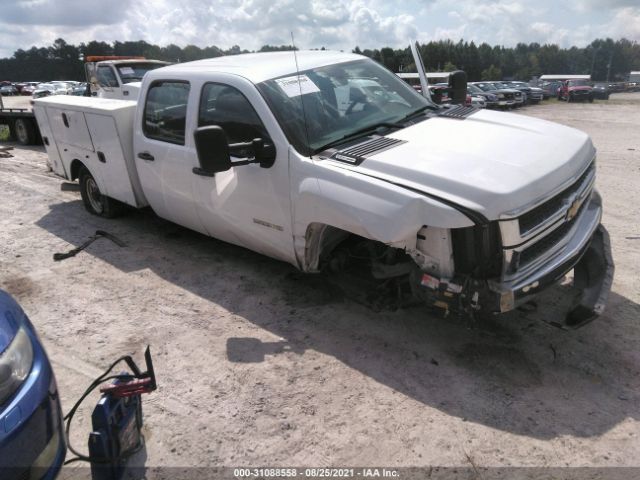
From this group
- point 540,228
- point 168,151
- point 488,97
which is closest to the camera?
point 540,228

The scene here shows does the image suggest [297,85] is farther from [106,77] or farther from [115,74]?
[106,77]

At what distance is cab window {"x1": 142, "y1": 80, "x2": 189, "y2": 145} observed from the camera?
15.2ft

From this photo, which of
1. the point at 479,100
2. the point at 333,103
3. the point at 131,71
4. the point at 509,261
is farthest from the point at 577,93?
the point at 509,261

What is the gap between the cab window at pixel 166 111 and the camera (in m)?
4.64

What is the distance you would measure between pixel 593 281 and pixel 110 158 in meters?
4.88

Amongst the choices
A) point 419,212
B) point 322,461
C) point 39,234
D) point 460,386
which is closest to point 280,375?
point 322,461

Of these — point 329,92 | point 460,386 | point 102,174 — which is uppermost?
point 329,92

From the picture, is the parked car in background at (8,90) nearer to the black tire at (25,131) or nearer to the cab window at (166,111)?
the black tire at (25,131)

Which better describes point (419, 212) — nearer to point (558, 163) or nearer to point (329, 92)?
point (558, 163)

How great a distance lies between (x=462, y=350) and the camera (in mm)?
3594

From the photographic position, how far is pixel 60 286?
4820mm

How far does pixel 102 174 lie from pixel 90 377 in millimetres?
3200

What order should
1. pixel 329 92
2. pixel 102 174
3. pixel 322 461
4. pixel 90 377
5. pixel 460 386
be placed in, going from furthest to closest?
pixel 102 174, pixel 329 92, pixel 90 377, pixel 460 386, pixel 322 461

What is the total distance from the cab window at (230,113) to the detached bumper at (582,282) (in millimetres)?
2089
